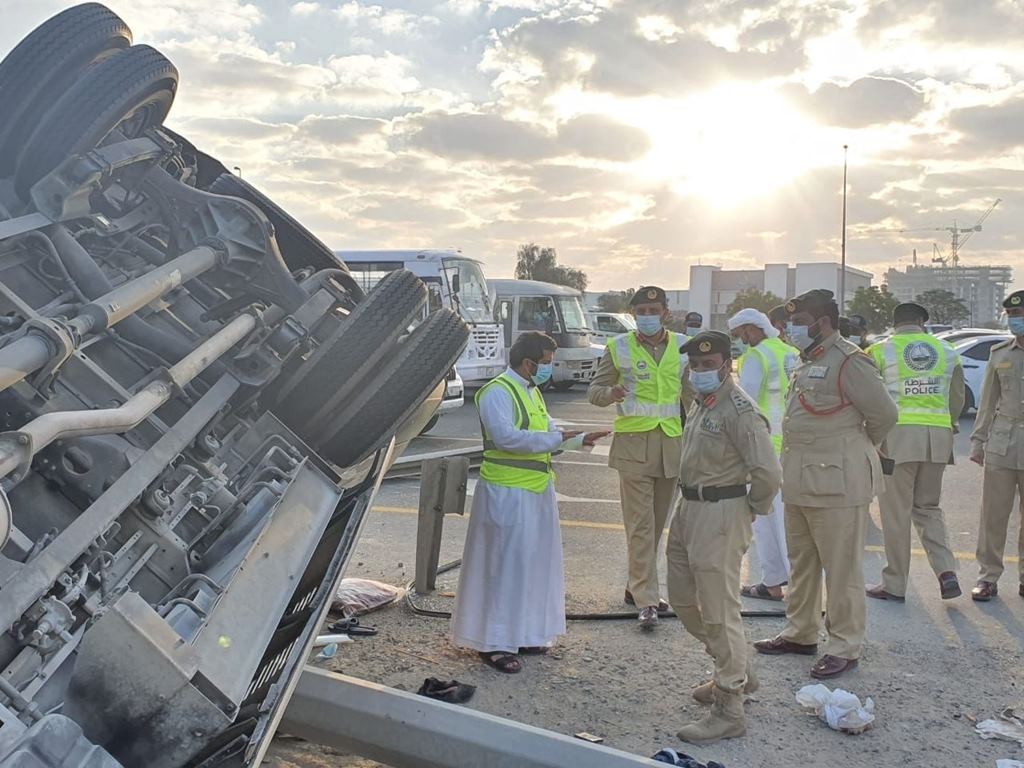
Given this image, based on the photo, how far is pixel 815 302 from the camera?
470 centimetres

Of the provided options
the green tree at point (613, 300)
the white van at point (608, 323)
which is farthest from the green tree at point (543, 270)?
the white van at point (608, 323)

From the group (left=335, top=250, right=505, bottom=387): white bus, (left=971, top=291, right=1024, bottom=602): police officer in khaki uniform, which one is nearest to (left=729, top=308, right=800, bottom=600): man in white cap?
(left=971, top=291, right=1024, bottom=602): police officer in khaki uniform

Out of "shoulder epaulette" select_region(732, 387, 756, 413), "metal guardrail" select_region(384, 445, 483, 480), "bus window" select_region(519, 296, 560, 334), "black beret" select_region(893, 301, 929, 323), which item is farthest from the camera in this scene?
"bus window" select_region(519, 296, 560, 334)

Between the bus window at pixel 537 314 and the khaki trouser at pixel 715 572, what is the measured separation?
659 inches

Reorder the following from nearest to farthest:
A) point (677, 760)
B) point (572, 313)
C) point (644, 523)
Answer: point (677, 760)
point (644, 523)
point (572, 313)

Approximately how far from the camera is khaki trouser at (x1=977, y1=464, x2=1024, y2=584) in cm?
572

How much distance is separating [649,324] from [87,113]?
3.28 meters

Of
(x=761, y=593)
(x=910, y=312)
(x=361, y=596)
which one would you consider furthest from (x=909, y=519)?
(x=361, y=596)

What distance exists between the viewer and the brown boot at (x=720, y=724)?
380 centimetres

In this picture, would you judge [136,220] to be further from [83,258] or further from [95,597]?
[95,597]

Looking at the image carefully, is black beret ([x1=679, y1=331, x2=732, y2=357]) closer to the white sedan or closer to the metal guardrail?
the metal guardrail

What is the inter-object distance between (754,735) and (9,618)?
296 cm

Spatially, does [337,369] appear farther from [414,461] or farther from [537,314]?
[537,314]

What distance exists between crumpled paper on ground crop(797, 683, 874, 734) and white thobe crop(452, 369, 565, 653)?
4.19ft
